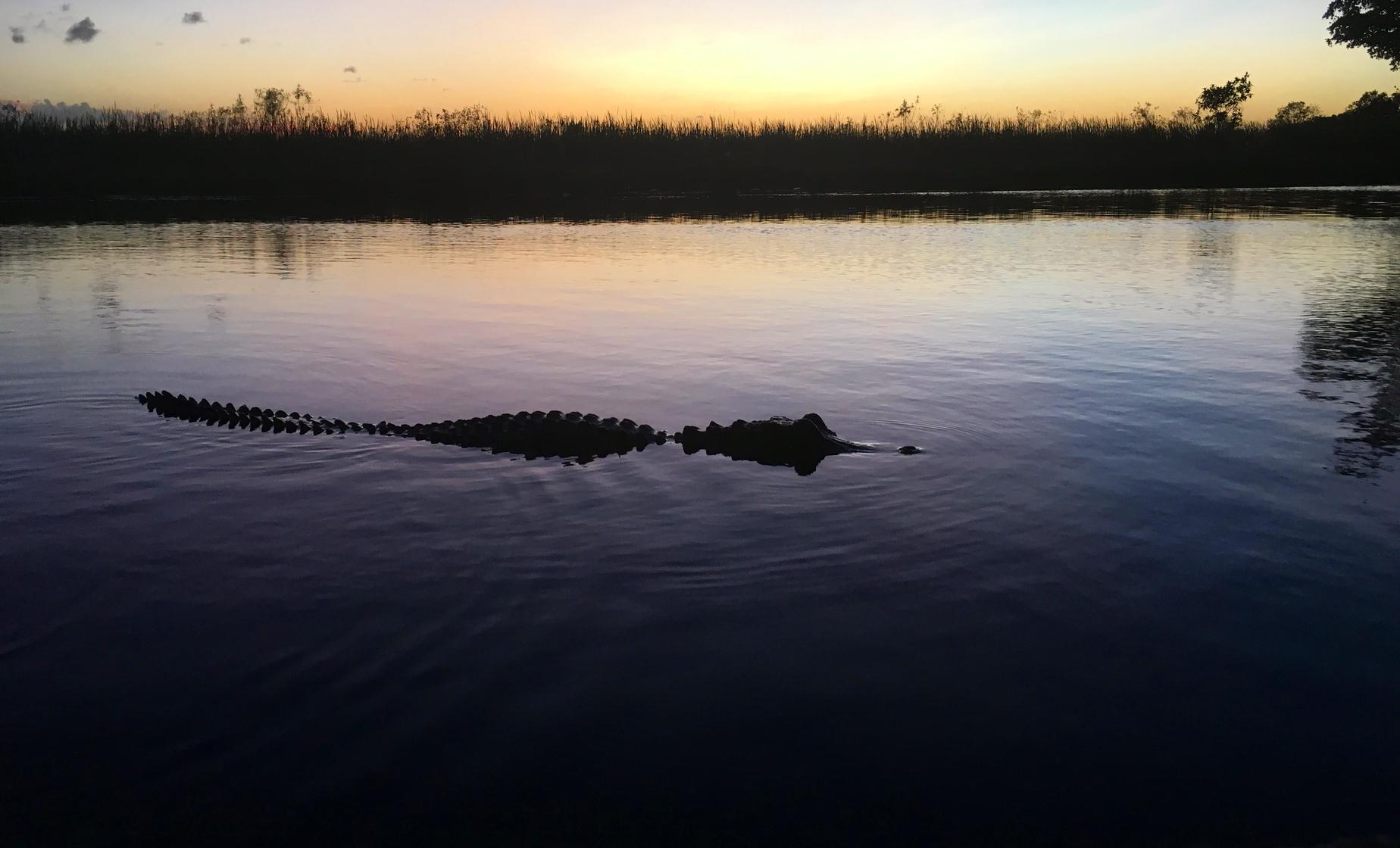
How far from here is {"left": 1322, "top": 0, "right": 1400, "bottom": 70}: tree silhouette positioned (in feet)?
134

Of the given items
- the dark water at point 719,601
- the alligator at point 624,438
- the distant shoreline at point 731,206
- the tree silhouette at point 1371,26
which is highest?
the tree silhouette at point 1371,26

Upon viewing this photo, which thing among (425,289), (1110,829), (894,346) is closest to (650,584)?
(1110,829)

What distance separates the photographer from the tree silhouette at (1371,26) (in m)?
40.9

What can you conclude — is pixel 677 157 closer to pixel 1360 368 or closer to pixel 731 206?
pixel 731 206

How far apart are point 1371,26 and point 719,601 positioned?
166 feet

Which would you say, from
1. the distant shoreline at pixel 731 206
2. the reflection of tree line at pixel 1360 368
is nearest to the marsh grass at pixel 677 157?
the distant shoreline at pixel 731 206

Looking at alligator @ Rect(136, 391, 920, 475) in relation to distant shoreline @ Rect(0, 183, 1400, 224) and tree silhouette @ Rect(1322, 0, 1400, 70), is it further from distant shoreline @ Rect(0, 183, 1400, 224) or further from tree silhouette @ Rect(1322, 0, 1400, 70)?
tree silhouette @ Rect(1322, 0, 1400, 70)

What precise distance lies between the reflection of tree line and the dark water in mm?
77

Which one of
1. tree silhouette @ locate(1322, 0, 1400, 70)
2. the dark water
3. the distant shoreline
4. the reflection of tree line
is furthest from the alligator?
tree silhouette @ locate(1322, 0, 1400, 70)

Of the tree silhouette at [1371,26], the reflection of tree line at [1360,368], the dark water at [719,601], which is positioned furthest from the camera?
the tree silhouette at [1371,26]

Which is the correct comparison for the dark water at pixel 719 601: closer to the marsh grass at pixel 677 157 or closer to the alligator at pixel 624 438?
the alligator at pixel 624 438

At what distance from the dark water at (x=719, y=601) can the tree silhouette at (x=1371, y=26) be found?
4142 cm

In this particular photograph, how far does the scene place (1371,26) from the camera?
137ft

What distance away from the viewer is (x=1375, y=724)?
325 centimetres
